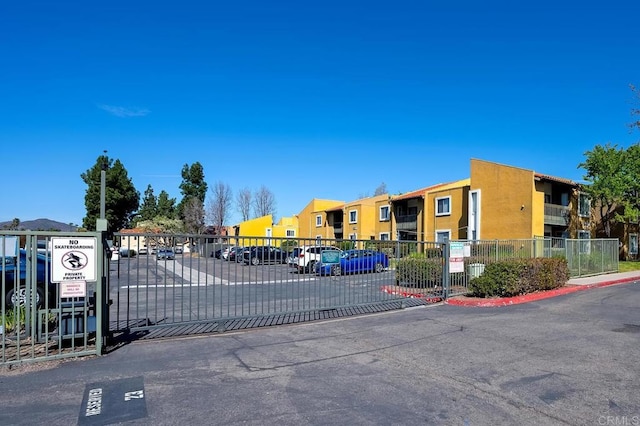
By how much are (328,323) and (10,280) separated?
271 inches

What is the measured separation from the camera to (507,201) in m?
31.8

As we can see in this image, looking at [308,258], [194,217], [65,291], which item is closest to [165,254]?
[65,291]

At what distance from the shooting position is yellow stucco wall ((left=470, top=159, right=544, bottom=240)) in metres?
30.0

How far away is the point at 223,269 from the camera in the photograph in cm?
857

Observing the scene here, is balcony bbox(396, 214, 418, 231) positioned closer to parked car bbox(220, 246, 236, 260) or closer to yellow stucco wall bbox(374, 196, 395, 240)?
yellow stucco wall bbox(374, 196, 395, 240)

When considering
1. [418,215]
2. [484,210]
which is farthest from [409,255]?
[418,215]

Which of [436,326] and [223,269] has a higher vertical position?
[223,269]

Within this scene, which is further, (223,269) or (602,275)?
(602,275)

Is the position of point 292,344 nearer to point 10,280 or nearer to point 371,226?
point 10,280

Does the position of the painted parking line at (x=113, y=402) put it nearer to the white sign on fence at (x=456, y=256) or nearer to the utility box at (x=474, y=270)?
the white sign on fence at (x=456, y=256)

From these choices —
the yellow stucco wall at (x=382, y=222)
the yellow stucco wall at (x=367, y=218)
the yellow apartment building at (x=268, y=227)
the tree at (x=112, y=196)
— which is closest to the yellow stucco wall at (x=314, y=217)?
the yellow apartment building at (x=268, y=227)

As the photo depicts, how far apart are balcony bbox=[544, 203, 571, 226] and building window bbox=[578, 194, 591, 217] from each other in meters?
1.92

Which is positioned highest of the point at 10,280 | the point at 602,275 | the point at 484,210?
the point at 484,210

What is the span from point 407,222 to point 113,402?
40.4 metres
